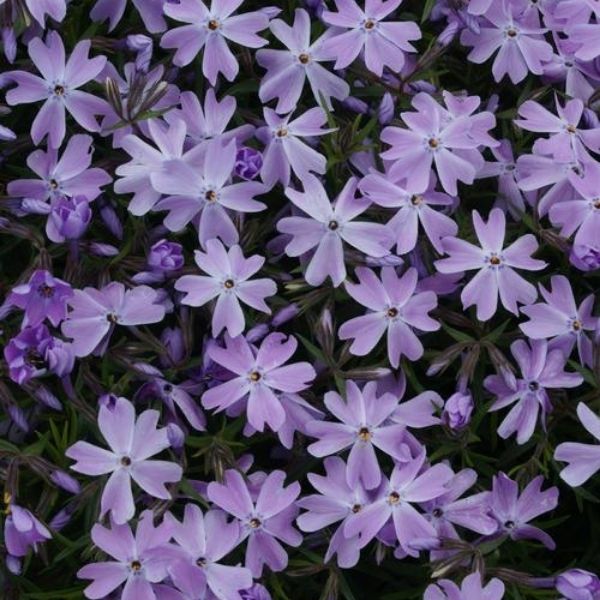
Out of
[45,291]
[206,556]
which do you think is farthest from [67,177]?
[206,556]

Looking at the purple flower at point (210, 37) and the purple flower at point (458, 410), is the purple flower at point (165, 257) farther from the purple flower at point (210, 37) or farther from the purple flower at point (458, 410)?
the purple flower at point (458, 410)

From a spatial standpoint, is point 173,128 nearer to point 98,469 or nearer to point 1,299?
point 1,299

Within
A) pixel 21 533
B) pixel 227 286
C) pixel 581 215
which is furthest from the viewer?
pixel 581 215

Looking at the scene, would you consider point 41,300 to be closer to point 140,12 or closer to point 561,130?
point 140,12

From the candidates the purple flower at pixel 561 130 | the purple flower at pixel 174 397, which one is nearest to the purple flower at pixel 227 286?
the purple flower at pixel 174 397

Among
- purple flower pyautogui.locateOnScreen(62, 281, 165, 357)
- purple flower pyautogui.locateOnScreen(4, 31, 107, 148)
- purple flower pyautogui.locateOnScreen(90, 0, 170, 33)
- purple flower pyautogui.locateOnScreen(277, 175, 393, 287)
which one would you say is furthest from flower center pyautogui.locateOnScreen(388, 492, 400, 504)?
purple flower pyautogui.locateOnScreen(90, 0, 170, 33)

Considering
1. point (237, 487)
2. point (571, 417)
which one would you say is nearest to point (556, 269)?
point (571, 417)

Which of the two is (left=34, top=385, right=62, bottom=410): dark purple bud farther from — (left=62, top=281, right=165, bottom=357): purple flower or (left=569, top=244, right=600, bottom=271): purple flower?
(left=569, top=244, right=600, bottom=271): purple flower
